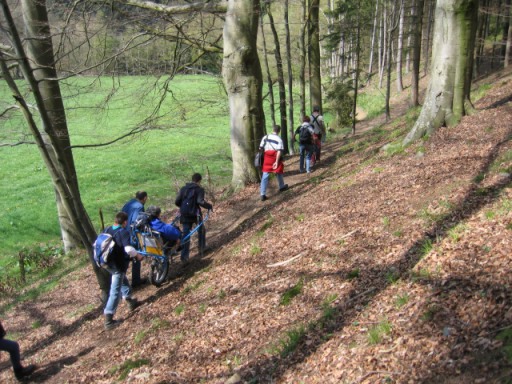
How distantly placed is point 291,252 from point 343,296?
2063mm

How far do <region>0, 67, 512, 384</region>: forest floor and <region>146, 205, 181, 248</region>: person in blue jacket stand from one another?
0.83m

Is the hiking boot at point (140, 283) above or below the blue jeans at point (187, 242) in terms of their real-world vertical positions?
below

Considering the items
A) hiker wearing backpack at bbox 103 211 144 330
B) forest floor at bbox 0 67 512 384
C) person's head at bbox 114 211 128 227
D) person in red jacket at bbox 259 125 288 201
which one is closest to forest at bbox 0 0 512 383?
forest floor at bbox 0 67 512 384

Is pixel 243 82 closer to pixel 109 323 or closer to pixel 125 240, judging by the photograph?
pixel 125 240

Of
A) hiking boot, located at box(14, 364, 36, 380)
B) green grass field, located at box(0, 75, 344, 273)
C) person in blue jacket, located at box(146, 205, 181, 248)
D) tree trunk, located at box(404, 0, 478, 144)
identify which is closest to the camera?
hiking boot, located at box(14, 364, 36, 380)

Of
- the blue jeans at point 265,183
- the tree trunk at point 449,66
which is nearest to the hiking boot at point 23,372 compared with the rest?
the blue jeans at point 265,183

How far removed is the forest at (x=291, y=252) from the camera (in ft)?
14.6

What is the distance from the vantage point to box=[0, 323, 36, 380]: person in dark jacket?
A: 23.2 ft

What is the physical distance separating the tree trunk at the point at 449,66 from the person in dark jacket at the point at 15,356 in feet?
30.0

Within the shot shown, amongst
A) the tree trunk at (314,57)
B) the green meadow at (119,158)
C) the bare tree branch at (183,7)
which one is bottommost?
the green meadow at (119,158)

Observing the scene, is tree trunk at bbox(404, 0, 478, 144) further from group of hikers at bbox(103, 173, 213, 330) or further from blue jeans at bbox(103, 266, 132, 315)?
blue jeans at bbox(103, 266, 132, 315)

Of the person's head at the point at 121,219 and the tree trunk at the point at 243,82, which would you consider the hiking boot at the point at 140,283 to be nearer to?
the person's head at the point at 121,219

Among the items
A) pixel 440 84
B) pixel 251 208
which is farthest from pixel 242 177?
pixel 440 84

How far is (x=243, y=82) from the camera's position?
12734 mm
